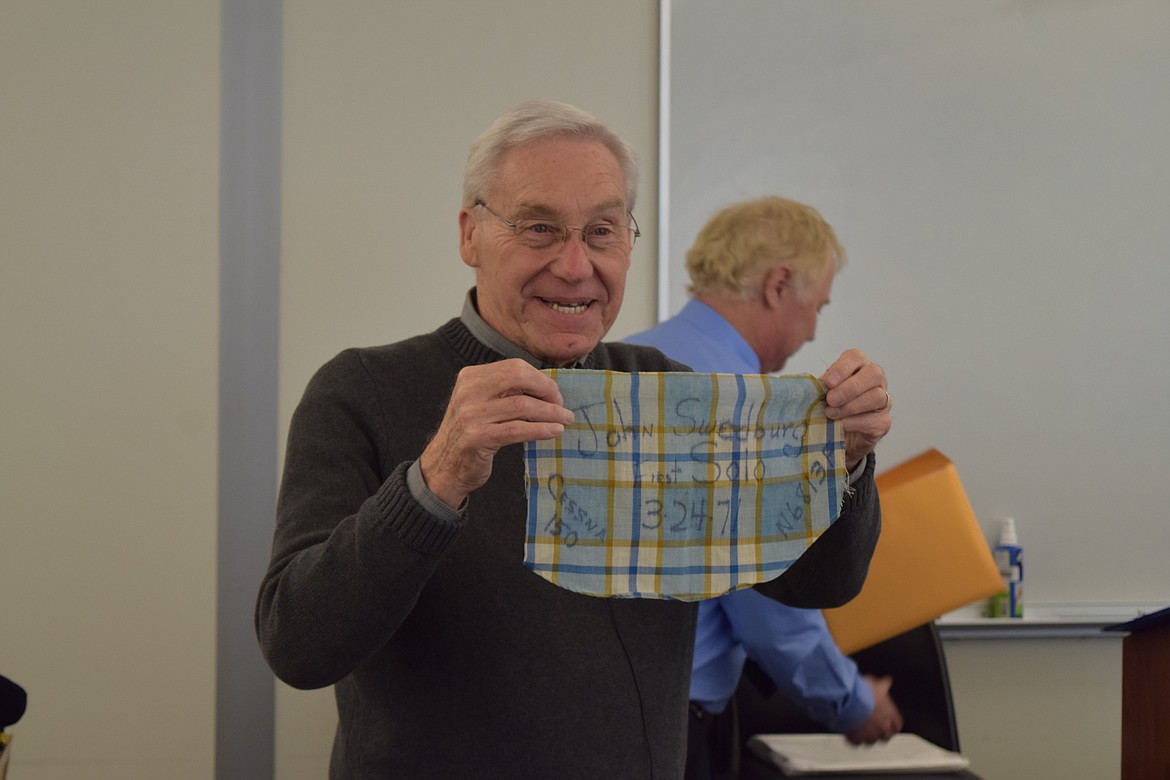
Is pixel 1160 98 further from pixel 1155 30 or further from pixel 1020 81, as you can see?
pixel 1020 81

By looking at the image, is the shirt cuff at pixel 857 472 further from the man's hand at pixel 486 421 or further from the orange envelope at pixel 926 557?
the orange envelope at pixel 926 557

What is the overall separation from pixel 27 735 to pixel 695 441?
2030mm

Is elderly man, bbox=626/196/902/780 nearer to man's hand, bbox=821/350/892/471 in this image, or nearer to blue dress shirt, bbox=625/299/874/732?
blue dress shirt, bbox=625/299/874/732

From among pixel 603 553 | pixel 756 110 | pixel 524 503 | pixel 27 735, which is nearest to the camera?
pixel 603 553

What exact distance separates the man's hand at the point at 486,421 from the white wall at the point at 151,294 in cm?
160

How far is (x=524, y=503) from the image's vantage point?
1.28m

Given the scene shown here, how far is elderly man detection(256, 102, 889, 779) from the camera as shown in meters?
1.17

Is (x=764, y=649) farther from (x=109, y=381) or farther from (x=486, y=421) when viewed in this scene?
(x=109, y=381)

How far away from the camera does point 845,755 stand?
201cm

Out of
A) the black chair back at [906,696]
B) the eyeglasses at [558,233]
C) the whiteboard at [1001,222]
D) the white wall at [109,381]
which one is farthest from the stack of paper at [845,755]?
the white wall at [109,381]

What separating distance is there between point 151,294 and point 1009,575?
2.21 metres

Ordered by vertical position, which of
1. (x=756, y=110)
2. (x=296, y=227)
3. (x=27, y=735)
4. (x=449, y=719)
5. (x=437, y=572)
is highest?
(x=756, y=110)

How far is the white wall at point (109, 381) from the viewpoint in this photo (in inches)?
96.0

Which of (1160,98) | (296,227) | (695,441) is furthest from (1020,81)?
(695,441)
